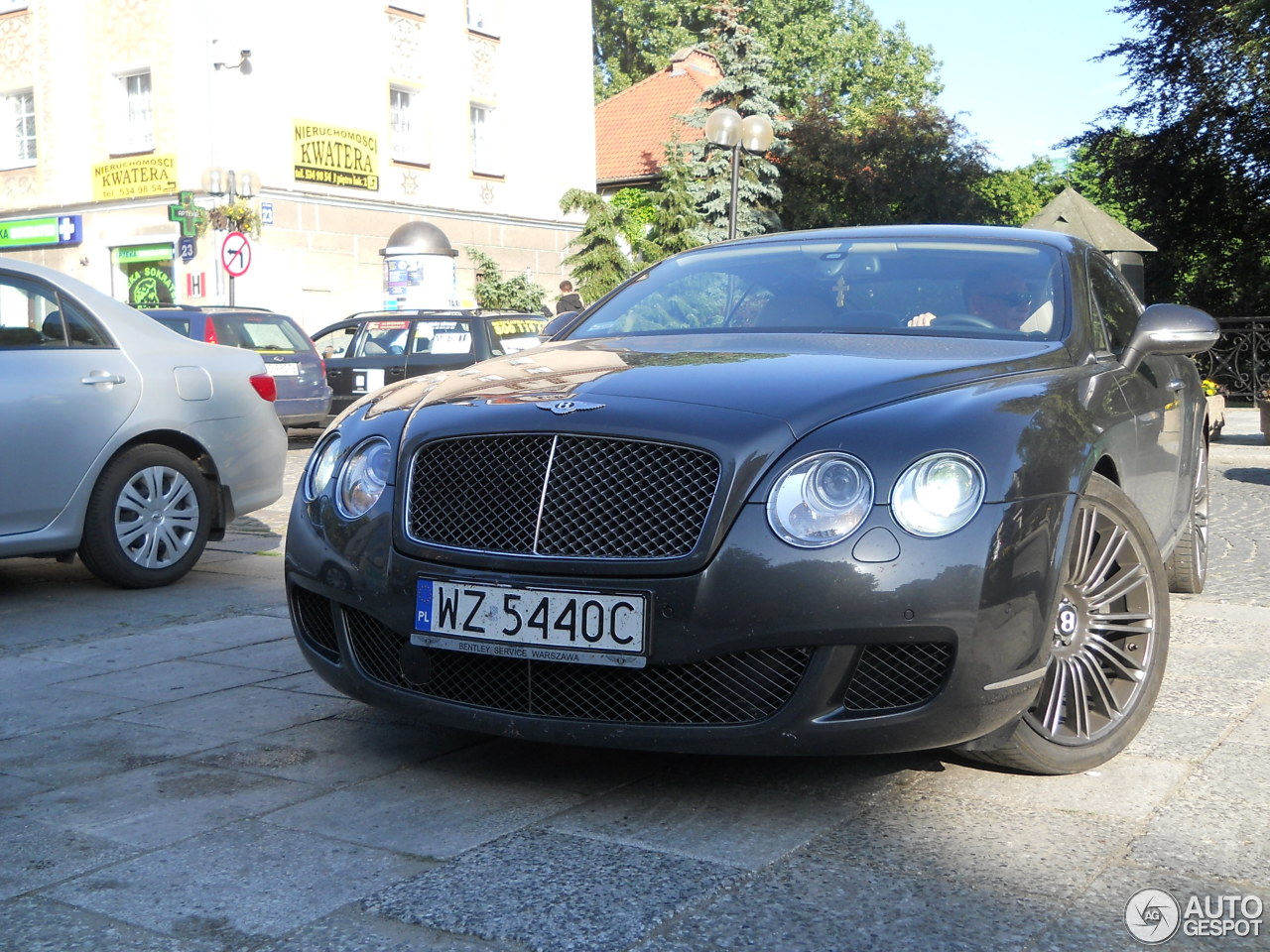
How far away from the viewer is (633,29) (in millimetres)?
64125

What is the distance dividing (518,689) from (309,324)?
25080 mm

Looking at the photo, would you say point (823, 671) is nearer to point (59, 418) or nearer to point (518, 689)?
point (518, 689)

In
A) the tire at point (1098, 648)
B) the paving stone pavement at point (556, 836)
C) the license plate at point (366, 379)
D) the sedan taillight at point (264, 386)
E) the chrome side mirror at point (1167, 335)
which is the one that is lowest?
the paving stone pavement at point (556, 836)

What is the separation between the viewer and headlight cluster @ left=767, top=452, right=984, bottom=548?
126 inches

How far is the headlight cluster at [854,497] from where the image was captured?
126 inches

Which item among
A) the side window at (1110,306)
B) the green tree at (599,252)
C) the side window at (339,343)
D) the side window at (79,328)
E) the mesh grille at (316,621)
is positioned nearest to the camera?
the mesh grille at (316,621)

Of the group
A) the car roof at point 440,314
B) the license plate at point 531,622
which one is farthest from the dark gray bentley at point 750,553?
the car roof at point 440,314

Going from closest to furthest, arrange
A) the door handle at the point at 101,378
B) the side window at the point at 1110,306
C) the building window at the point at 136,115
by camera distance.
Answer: the side window at the point at 1110,306, the door handle at the point at 101,378, the building window at the point at 136,115

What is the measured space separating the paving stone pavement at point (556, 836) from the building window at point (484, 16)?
2900cm

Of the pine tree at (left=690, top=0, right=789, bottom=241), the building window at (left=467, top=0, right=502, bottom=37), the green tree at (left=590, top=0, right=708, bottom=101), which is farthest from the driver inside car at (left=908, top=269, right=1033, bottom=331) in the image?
the green tree at (left=590, top=0, right=708, bottom=101)

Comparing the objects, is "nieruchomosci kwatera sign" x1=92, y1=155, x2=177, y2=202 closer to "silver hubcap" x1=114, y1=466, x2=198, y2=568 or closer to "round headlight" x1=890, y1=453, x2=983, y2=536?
"silver hubcap" x1=114, y1=466, x2=198, y2=568

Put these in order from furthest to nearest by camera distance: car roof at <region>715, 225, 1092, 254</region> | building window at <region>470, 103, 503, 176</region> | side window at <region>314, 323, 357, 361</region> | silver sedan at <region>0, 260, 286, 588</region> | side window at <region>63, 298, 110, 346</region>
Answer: building window at <region>470, 103, 503, 176</region>
side window at <region>314, 323, 357, 361</region>
side window at <region>63, 298, 110, 346</region>
silver sedan at <region>0, 260, 286, 588</region>
car roof at <region>715, 225, 1092, 254</region>

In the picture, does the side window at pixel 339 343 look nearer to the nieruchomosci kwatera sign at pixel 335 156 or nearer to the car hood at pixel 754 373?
the nieruchomosci kwatera sign at pixel 335 156

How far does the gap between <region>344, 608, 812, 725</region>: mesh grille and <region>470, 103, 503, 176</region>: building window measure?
29.4 meters
